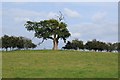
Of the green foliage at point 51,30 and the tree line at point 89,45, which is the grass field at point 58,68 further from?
the tree line at point 89,45

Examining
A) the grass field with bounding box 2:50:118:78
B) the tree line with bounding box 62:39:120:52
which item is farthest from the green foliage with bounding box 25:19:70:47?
the grass field with bounding box 2:50:118:78

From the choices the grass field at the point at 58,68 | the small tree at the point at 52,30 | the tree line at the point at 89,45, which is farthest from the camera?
the tree line at the point at 89,45

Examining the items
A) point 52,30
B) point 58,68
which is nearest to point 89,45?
point 52,30

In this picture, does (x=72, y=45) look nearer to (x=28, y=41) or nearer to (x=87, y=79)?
(x=28, y=41)

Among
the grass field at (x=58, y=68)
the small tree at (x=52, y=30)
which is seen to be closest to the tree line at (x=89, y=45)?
the small tree at (x=52, y=30)

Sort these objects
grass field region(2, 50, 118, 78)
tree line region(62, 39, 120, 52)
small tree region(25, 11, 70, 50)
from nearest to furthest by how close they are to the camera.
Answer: grass field region(2, 50, 118, 78)
small tree region(25, 11, 70, 50)
tree line region(62, 39, 120, 52)

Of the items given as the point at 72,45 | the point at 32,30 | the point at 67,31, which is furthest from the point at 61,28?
the point at 72,45

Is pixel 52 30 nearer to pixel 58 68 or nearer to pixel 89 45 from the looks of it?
pixel 89 45

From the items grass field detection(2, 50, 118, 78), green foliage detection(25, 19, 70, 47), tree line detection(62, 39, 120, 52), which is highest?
green foliage detection(25, 19, 70, 47)

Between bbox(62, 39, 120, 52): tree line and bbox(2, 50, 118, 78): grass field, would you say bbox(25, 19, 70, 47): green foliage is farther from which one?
bbox(2, 50, 118, 78): grass field

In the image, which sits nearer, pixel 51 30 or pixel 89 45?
pixel 51 30

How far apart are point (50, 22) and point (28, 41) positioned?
30.2 metres

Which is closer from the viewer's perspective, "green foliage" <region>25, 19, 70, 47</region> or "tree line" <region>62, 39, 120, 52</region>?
"green foliage" <region>25, 19, 70, 47</region>

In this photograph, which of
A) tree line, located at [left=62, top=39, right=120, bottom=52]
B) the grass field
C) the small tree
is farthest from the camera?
tree line, located at [left=62, top=39, right=120, bottom=52]
